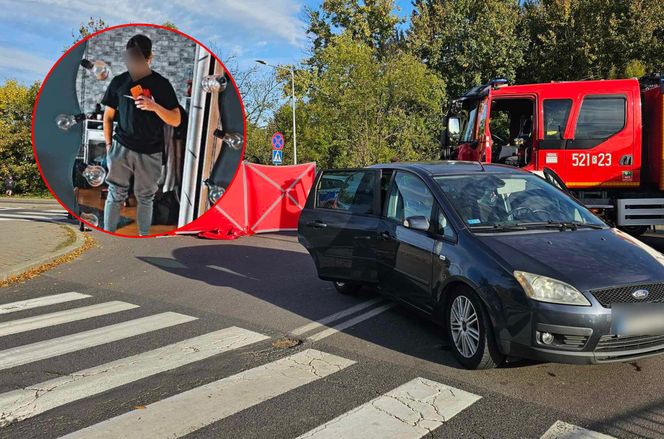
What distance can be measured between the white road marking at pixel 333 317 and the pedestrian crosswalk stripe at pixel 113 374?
47cm

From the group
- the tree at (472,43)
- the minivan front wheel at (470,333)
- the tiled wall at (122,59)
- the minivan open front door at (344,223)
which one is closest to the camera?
the tiled wall at (122,59)

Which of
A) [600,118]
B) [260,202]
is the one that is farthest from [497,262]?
[260,202]

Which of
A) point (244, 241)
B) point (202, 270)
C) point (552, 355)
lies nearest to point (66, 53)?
point (552, 355)

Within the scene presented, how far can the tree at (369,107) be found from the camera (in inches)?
1046

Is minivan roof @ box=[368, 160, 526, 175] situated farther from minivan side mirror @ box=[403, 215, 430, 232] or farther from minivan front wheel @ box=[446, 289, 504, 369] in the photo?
minivan front wheel @ box=[446, 289, 504, 369]

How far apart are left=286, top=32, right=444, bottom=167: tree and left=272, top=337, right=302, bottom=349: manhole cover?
22104mm

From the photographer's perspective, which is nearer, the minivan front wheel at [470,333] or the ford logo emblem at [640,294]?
the ford logo emblem at [640,294]

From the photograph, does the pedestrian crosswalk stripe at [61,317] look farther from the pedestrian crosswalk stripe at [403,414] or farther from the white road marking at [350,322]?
the pedestrian crosswalk stripe at [403,414]

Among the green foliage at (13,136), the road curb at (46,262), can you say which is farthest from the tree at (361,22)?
the road curb at (46,262)

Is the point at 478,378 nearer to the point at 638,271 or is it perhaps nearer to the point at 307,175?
the point at 638,271

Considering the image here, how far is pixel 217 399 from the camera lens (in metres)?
3.87

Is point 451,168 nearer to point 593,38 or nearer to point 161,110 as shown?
point 161,110

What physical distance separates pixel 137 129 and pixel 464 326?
9.67ft

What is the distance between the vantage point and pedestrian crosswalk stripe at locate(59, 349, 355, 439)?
3428 millimetres
